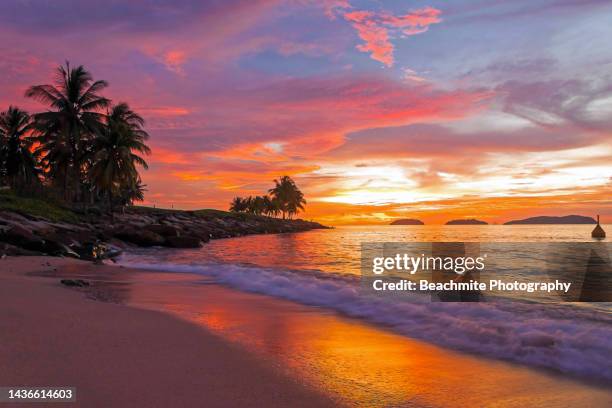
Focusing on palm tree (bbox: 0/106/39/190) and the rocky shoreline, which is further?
palm tree (bbox: 0/106/39/190)

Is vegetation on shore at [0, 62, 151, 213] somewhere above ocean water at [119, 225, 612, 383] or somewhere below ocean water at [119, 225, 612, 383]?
above

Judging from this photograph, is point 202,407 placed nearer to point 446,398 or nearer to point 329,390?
point 329,390

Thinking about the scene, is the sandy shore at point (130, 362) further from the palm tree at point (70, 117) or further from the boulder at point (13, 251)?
the palm tree at point (70, 117)

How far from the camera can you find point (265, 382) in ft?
11.8

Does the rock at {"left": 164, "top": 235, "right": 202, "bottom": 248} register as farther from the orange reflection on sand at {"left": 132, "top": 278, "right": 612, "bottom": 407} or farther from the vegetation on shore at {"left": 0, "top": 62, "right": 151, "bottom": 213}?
the orange reflection on sand at {"left": 132, "top": 278, "right": 612, "bottom": 407}

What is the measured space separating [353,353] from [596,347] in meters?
3.05

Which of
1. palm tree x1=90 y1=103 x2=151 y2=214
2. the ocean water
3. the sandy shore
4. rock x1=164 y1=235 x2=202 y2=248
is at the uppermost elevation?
palm tree x1=90 y1=103 x2=151 y2=214

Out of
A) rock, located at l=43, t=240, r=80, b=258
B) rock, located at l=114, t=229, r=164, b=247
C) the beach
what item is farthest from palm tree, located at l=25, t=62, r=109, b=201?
the beach

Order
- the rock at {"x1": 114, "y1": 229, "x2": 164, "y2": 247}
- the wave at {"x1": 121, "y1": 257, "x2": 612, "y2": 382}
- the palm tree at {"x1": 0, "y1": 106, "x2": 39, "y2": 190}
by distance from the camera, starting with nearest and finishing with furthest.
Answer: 1. the wave at {"x1": 121, "y1": 257, "x2": 612, "y2": 382}
2. the rock at {"x1": 114, "y1": 229, "x2": 164, "y2": 247}
3. the palm tree at {"x1": 0, "y1": 106, "x2": 39, "y2": 190}

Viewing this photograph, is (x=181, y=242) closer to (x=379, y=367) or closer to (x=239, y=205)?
(x=379, y=367)

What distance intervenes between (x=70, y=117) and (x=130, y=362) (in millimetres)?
36935

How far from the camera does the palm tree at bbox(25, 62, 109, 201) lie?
34.5 m

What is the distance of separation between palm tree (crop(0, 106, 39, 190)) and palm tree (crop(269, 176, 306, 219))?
68.5 m

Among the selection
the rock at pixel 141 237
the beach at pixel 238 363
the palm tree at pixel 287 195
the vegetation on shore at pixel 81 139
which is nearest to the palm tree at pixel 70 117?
the vegetation on shore at pixel 81 139
